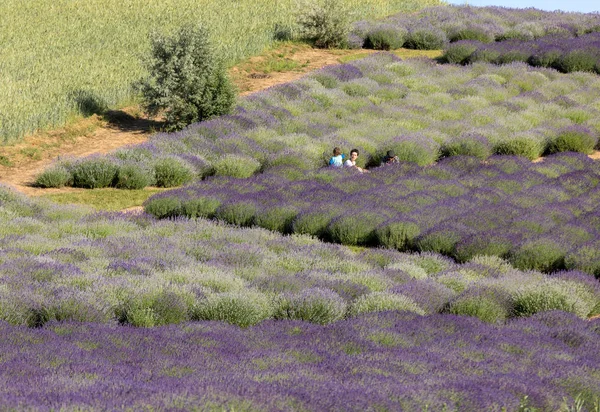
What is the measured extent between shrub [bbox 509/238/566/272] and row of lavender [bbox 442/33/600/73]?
16974mm

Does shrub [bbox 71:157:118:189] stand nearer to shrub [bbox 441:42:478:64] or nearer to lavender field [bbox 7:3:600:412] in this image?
lavender field [bbox 7:3:600:412]

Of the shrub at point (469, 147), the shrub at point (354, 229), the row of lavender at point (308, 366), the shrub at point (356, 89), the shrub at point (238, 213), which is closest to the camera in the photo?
the row of lavender at point (308, 366)

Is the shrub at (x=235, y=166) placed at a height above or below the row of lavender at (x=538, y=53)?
below

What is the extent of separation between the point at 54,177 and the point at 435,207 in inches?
293

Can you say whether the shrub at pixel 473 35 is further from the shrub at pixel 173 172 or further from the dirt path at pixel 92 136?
the shrub at pixel 173 172

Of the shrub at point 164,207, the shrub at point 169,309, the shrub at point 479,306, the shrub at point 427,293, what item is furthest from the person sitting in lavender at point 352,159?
the shrub at point 169,309

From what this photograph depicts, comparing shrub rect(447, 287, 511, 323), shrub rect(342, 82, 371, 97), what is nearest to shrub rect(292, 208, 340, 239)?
shrub rect(447, 287, 511, 323)

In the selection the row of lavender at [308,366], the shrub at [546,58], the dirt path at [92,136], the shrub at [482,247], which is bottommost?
the dirt path at [92,136]

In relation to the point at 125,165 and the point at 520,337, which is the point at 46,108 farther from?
the point at 520,337

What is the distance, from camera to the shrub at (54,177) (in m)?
17.9

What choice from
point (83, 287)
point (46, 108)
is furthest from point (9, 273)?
point (46, 108)

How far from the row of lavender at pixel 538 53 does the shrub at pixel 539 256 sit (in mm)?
16974

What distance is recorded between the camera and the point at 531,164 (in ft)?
61.0

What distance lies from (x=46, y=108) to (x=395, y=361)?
17018 mm
